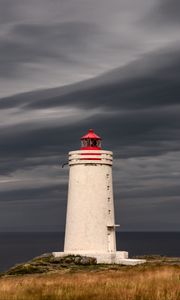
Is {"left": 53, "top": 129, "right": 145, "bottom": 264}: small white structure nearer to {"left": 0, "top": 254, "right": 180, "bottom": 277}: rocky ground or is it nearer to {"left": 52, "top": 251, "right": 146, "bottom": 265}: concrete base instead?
{"left": 52, "top": 251, "right": 146, "bottom": 265}: concrete base

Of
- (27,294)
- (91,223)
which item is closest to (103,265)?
(91,223)

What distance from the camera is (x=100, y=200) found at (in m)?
40.4

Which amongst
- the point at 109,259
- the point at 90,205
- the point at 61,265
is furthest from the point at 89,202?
the point at 61,265

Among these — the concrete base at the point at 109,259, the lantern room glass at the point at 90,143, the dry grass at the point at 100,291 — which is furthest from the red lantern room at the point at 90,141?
the dry grass at the point at 100,291

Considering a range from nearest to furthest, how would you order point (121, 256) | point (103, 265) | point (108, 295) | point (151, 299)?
point (151, 299)
point (108, 295)
point (103, 265)
point (121, 256)

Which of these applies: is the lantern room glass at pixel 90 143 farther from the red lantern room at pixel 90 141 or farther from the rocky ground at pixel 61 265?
the rocky ground at pixel 61 265

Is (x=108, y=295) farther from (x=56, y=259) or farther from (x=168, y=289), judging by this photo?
(x=56, y=259)

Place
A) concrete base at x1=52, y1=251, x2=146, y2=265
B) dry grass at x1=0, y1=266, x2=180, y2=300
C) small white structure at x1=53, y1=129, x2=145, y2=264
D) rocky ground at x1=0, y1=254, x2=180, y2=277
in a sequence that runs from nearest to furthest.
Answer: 1. dry grass at x1=0, y1=266, x2=180, y2=300
2. rocky ground at x1=0, y1=254, x2=180, y2=277
3. concrete base at x1=52, y1=251, x2=146, y2=265
4. small white structure at x1=53, y1=129, x2=145, y2=264

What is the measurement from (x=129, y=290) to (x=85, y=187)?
77.1ft

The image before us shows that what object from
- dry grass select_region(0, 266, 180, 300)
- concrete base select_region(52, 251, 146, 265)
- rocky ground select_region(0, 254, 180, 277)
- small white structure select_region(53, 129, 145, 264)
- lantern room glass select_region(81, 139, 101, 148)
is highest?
lantern room glass select_region(81, 139, 101, 148)

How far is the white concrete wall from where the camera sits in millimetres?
40250

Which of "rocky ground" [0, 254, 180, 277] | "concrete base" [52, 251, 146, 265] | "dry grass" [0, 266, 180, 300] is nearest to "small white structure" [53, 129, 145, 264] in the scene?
"concrete base" [52, 251, 146, 265]

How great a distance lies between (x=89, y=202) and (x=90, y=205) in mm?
209

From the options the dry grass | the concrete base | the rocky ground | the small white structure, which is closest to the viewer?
the dry grass
